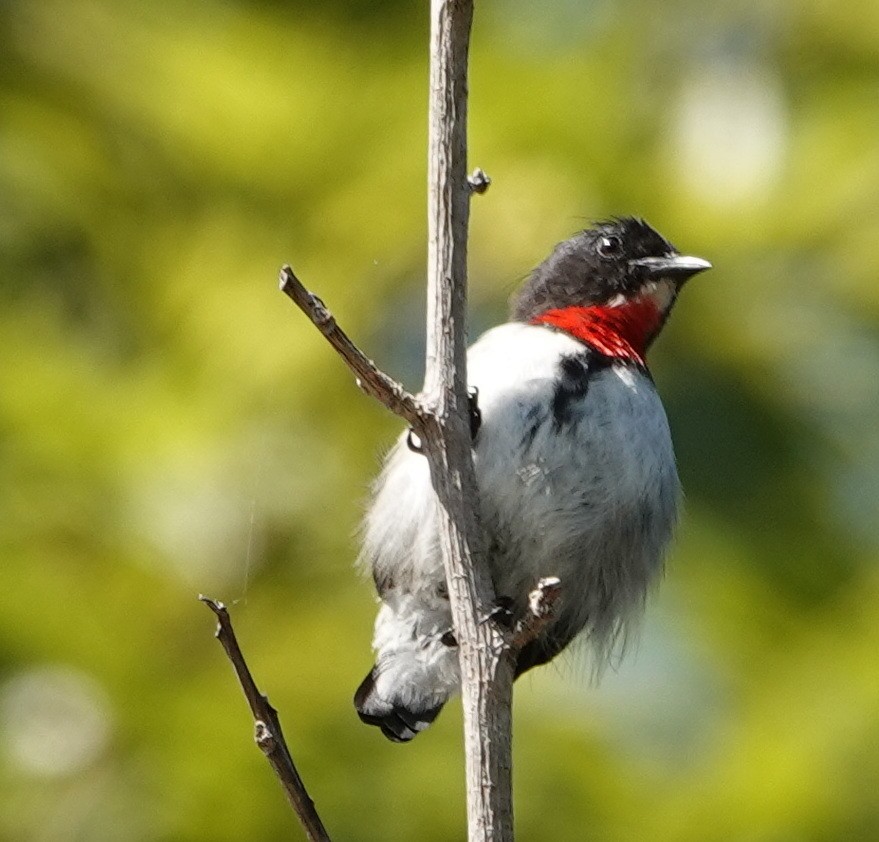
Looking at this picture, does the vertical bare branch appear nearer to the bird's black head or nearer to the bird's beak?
the bird's black head

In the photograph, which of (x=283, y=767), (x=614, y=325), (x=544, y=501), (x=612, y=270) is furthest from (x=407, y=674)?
(x=283, y=767)

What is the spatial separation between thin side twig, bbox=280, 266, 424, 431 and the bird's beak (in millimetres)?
1825

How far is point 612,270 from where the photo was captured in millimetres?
4762

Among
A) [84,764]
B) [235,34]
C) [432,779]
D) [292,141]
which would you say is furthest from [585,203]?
[84,764]

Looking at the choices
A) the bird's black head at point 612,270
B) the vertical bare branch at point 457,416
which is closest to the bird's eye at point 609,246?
the bird's black head at point 612,270

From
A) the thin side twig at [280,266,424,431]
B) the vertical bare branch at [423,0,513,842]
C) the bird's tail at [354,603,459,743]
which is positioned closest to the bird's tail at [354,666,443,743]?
the bird's tail at [354,603,459,743]

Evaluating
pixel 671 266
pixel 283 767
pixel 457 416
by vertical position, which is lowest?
pixel 283 767

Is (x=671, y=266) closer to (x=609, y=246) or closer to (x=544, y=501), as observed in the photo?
(x=609, y=246)

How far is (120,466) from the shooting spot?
5156 mm

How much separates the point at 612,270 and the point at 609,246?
0.09 metres

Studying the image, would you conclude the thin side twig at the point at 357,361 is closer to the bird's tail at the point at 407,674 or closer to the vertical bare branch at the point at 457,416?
the vertical bare branch at the point at 457,416

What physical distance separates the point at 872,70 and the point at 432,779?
3.01 meters

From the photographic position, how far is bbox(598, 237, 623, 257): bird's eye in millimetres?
4797

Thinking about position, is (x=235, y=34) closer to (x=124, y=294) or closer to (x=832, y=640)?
(x=124, y=294)
